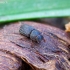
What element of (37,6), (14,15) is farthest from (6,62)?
(37,6)

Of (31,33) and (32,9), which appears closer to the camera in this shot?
(31,33)

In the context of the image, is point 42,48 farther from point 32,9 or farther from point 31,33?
point 32,9

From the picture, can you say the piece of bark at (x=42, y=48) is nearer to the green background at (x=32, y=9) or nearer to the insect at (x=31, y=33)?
the insect at (x=31, y=33)

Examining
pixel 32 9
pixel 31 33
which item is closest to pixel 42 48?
pixel 31 33

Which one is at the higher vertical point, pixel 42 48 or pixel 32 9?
pixel 32 9

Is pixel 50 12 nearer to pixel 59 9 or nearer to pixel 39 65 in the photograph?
pixel 59 9

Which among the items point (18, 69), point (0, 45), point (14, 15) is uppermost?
point (14, 15)
